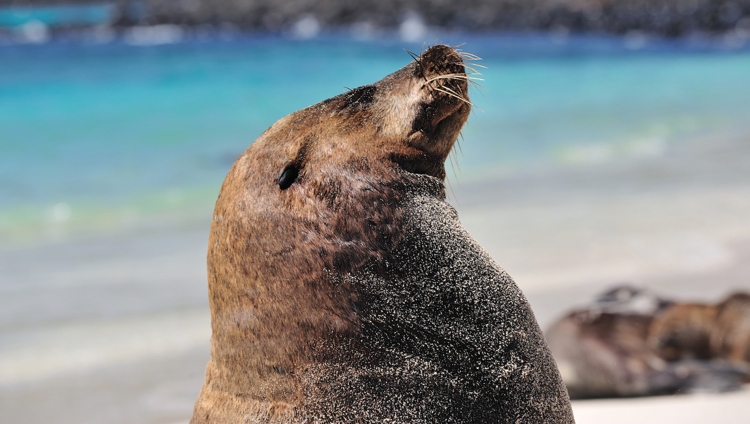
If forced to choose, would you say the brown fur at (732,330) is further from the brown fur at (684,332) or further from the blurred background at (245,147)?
the blurred background at (245,147)

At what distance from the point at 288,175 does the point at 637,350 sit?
2584mm

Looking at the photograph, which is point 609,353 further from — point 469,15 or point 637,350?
point 469,15

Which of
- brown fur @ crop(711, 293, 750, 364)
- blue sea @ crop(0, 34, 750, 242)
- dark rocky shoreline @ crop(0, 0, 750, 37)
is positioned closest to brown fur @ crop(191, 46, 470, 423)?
blue sea @ crop(0, 34, 750, 242)

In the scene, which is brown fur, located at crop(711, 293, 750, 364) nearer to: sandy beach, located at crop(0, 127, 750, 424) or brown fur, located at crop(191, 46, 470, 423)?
sandy beach, located at crop(0, 127, 750, 424)

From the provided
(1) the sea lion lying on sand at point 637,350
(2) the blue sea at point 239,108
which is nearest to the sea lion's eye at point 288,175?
(1) the sea lion lying on sand at point 637,350

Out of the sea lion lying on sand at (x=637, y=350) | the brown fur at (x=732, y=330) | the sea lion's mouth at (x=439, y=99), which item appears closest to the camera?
the sea lion's mouth at (x=439, y=99)

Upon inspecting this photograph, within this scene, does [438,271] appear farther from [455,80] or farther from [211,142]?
[211,142]

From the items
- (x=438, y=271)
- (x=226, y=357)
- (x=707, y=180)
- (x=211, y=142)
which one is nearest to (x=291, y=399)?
(x=226, y=357)

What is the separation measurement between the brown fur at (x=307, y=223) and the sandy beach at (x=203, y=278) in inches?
44.0

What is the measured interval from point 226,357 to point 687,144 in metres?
9.44

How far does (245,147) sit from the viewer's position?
1037 centimetres

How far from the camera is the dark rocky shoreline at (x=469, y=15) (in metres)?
22.6

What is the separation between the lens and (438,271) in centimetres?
171

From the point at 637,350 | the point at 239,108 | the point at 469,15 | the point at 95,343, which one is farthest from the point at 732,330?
the point at 469,15
